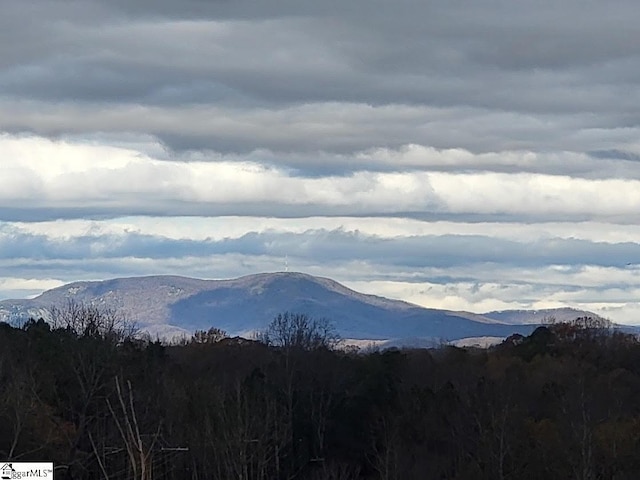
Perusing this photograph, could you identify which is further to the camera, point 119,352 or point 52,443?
point 119,352

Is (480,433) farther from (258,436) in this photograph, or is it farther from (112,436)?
(112,436)

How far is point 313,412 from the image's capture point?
301ft

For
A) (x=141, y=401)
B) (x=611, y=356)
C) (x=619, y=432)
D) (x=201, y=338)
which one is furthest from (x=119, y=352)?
(x=201, y=338)

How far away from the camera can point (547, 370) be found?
99.3 m

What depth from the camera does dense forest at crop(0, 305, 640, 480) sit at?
234ft

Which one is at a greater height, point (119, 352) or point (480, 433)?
point (119, 352)

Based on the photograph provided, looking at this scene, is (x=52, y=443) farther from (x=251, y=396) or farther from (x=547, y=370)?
(x=547, y=370)

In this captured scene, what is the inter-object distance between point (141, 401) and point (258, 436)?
7.28 metres

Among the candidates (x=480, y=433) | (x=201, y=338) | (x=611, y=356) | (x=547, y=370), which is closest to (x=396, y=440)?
(x=480, y=433)

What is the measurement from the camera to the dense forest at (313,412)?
71.3 metres

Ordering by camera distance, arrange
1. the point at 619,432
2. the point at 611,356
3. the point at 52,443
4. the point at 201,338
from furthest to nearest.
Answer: the point at 201,338, the point at 611,356, the point at 619,432, the point at 52,443

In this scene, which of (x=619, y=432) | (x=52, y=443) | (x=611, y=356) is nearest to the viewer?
(x=52, y=443)

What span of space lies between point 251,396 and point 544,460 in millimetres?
22506

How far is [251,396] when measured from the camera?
285 feet
